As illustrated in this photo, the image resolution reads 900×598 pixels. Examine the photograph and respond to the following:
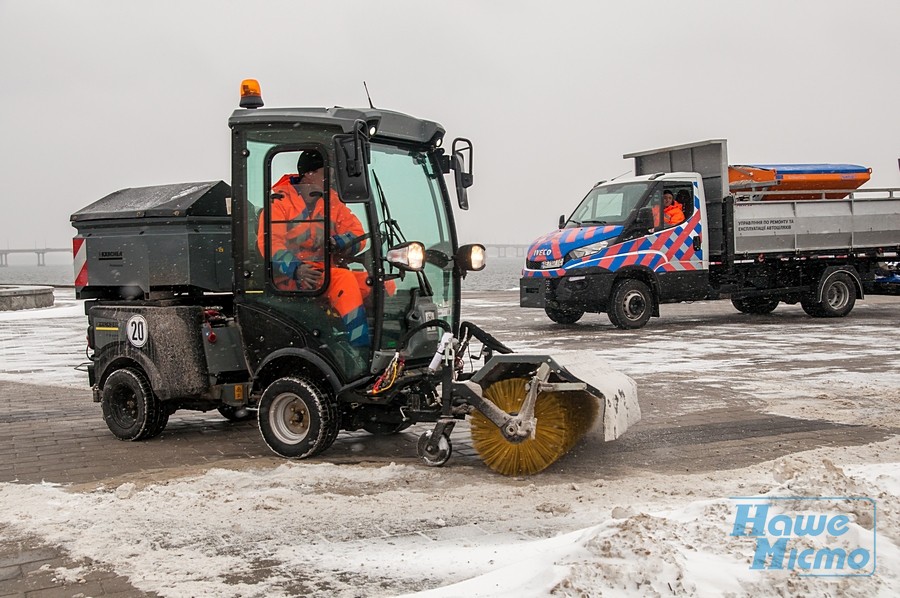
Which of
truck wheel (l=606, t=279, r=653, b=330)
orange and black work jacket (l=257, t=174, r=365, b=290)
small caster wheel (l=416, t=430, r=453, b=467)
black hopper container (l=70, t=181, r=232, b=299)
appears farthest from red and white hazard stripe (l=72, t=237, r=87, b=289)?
truck wheel (l=606, t=279, r=653, b=330)

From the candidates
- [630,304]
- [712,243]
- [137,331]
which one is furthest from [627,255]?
[137,331]

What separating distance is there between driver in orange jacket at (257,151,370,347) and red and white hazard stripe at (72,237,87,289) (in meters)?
2.00

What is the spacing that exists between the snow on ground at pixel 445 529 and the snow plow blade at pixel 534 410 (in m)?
0.18

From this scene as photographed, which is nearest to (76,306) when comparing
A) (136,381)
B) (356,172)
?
(136,381)

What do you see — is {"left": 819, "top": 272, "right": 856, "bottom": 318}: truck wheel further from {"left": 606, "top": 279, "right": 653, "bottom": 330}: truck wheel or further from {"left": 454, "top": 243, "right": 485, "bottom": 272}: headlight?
{"left": 454, "top": 243, "right": 485, "bottom": 272}: headlight

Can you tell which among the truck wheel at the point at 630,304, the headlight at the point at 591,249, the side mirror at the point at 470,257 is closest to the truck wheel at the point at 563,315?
the truck wheel at the point at 630,304

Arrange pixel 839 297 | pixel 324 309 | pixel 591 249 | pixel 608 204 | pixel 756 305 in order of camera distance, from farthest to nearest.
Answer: pixel 756 305, pixel 839 297, pixel 608 204, pixel 591 249, pixel 324 309

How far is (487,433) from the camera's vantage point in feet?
20.8

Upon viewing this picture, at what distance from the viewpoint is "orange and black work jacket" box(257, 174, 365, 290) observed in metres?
6.74

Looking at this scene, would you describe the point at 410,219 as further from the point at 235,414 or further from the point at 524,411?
the point at 235,414

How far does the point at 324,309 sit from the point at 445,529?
2.29 metres

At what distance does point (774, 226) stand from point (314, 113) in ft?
45.6

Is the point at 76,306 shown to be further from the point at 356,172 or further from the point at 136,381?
the point at 356,172

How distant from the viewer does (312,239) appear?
270 inches
